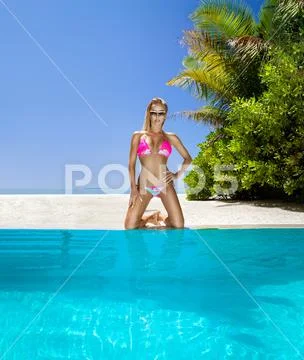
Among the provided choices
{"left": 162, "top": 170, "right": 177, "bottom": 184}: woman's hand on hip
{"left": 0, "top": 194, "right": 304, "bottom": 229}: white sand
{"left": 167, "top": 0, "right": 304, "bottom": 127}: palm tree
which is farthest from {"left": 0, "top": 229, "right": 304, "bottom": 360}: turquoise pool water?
{"left": 167, "top": 0, "right": 304, "bottom": 127}: palm tree

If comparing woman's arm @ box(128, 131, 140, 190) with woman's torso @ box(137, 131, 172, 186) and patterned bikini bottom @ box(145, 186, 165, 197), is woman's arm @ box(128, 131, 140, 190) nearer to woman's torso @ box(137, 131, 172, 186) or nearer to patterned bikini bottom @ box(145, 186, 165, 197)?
woman's torso @ box(137, 131, 172, 186)

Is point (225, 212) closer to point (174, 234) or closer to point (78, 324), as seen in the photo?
point (174, 234)

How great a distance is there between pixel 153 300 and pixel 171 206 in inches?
147

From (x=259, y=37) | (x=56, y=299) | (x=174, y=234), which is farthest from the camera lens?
(x=259, y=37)

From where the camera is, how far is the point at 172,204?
7.29 m

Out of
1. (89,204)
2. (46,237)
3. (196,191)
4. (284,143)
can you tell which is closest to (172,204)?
(46,237)

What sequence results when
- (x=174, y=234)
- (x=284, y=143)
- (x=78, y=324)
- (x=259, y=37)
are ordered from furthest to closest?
(x=259, y=37) < (x=284, y=143) < (x=174, y=234) < (x=78, y=324)

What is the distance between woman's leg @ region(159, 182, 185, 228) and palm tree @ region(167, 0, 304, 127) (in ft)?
27.8

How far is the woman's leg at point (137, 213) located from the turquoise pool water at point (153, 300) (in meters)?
0.84

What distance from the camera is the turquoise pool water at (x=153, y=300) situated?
2734 mm

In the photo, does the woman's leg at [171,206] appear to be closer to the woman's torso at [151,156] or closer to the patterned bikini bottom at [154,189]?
the patterned bikini bottom at [154,189]

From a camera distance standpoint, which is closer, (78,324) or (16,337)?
(16,337)

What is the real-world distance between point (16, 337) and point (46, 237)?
4.80 meters

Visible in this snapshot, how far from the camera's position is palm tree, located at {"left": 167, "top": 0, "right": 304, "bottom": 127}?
559 inches
